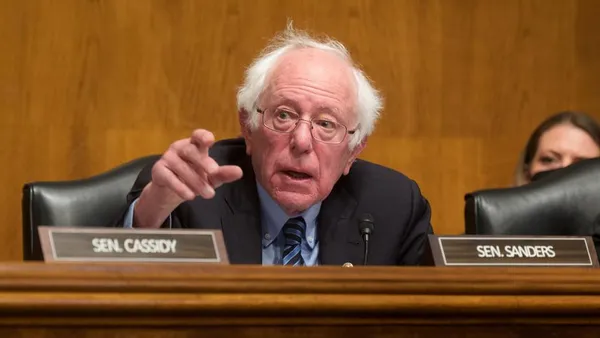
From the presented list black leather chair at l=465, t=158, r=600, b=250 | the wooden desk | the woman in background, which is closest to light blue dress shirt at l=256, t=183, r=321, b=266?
black leather chair at l=465, t=158, r=600, b=250

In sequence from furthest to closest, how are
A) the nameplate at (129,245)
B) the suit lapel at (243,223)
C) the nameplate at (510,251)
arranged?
the suit lapel at (243,223) < the nameplate at (510,251) < the nameplate at (129,245)

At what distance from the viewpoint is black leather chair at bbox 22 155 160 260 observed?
259 centimetres

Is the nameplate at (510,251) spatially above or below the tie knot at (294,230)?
above

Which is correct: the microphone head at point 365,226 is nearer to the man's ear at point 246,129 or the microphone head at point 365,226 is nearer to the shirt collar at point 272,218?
the shirt collar at point 272,218

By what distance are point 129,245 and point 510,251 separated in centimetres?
68

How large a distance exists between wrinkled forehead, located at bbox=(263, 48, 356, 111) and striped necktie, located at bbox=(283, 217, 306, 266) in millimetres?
296

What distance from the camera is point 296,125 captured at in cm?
255

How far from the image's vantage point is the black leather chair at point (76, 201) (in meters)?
2.59

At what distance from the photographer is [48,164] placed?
12.7 ft

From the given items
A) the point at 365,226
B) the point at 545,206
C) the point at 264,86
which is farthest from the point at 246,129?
the point at 545,206

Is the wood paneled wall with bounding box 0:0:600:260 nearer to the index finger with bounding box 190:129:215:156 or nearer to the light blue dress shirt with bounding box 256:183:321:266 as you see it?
the light blue dress shirt with bounding box 256:183:321:266

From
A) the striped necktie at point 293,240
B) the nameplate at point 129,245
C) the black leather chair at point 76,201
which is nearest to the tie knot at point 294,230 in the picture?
the striped necktie at point 293,240

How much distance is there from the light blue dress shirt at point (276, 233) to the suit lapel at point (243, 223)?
0.02 meters

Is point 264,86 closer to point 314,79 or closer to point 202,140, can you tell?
point 314,79
